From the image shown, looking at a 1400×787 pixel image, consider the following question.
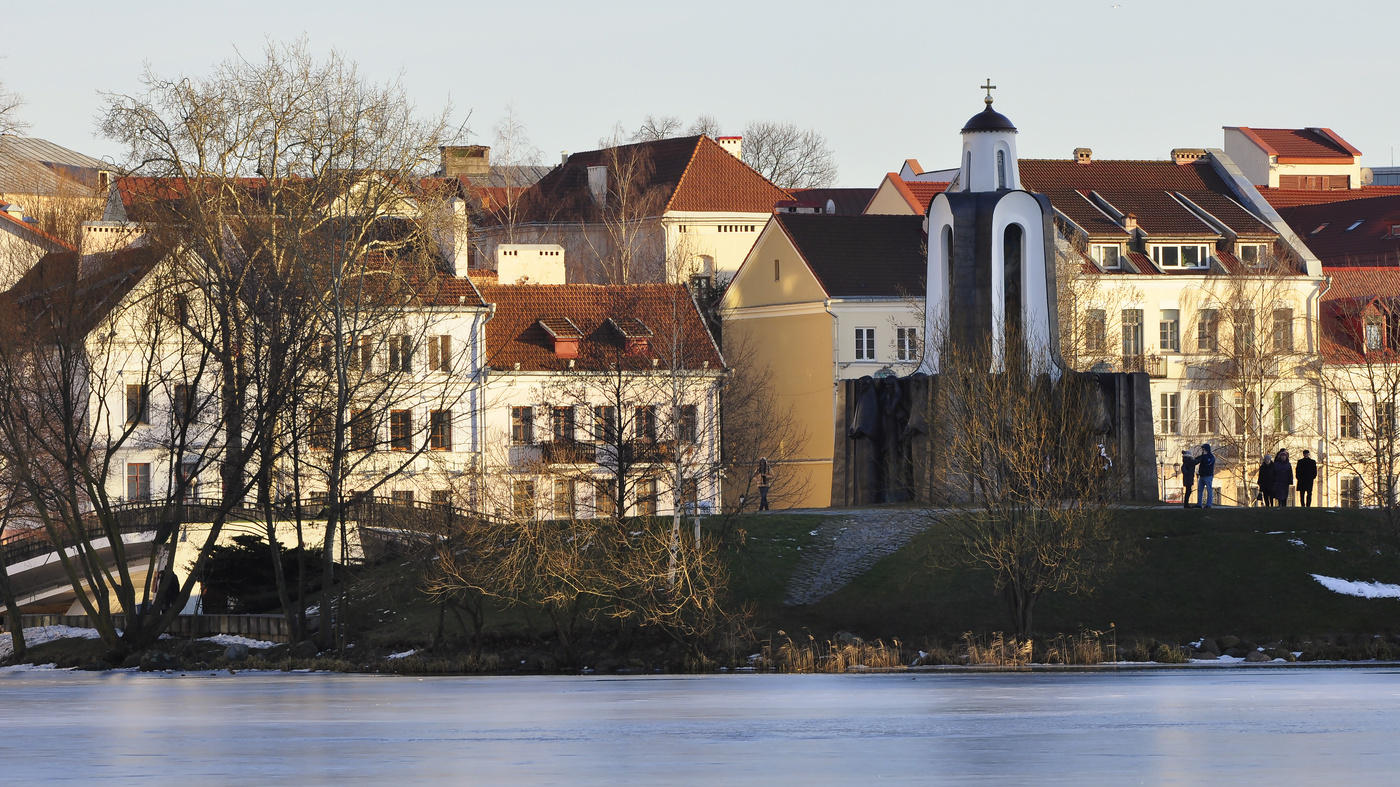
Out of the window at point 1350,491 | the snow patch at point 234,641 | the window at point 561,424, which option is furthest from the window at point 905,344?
the snow patch at point 234,641

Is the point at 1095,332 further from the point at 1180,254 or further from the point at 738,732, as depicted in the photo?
the point at 738,732

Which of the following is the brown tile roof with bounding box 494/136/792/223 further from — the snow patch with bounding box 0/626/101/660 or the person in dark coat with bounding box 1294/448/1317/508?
the snow patch with bounding box 0/626/101/660

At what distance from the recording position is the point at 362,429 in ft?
150

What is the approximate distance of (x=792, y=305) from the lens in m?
74.2

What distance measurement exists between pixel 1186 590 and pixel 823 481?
3361 centimetres

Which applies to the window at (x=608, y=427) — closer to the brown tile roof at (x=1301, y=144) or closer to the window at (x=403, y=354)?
the window at (x=403, y=354)

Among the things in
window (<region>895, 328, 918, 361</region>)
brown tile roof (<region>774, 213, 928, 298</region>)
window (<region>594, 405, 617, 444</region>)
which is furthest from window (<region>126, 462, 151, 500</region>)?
window (<region>895, 328, 918, 361</region>)

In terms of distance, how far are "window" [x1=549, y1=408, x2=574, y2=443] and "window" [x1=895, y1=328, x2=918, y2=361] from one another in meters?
14.4

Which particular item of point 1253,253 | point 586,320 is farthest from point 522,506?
point 1253,253

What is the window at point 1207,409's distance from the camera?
74.8 m

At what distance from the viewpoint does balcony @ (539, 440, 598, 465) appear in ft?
184

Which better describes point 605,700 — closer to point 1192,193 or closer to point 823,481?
point 823,481

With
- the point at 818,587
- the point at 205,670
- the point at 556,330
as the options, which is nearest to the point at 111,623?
the point at 205,670

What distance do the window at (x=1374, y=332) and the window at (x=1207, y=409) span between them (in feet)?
18.9
